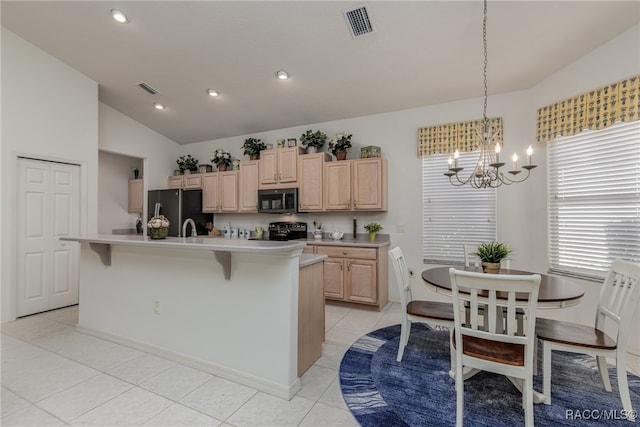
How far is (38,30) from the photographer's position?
11.6ft

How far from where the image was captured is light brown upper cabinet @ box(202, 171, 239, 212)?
209 inches

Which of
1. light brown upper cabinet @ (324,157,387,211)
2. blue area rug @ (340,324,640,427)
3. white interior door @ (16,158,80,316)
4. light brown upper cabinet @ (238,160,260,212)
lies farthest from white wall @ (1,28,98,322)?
blue area rug @ (340,324,640,427)

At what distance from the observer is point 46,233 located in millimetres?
4000

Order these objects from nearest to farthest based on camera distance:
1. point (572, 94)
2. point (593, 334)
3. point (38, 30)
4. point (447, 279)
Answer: point (593, 334) → point (447, 279) → point (572, 94) → point (38, 30)

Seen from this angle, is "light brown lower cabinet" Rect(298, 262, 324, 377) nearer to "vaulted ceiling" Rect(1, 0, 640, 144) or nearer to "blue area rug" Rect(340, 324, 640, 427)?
"blue area rug" Rect(340, 324, 640, 427)

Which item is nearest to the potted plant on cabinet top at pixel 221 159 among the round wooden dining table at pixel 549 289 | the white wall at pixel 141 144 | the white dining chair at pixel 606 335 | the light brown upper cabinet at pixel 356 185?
the white wall at pixel 141 144

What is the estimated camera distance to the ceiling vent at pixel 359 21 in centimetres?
270

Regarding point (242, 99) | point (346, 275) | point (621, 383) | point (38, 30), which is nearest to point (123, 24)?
point (38, 30)

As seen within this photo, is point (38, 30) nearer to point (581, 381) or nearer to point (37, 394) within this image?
point (37, 394)

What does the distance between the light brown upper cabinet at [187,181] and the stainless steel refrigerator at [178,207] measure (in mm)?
227

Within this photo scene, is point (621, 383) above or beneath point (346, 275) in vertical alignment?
beneath

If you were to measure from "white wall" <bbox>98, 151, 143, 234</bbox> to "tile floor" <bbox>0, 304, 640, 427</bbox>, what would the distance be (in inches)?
133

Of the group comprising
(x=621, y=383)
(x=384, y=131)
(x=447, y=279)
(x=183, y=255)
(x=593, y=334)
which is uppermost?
(x=384, y=131)

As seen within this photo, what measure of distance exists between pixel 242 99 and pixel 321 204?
206cm
